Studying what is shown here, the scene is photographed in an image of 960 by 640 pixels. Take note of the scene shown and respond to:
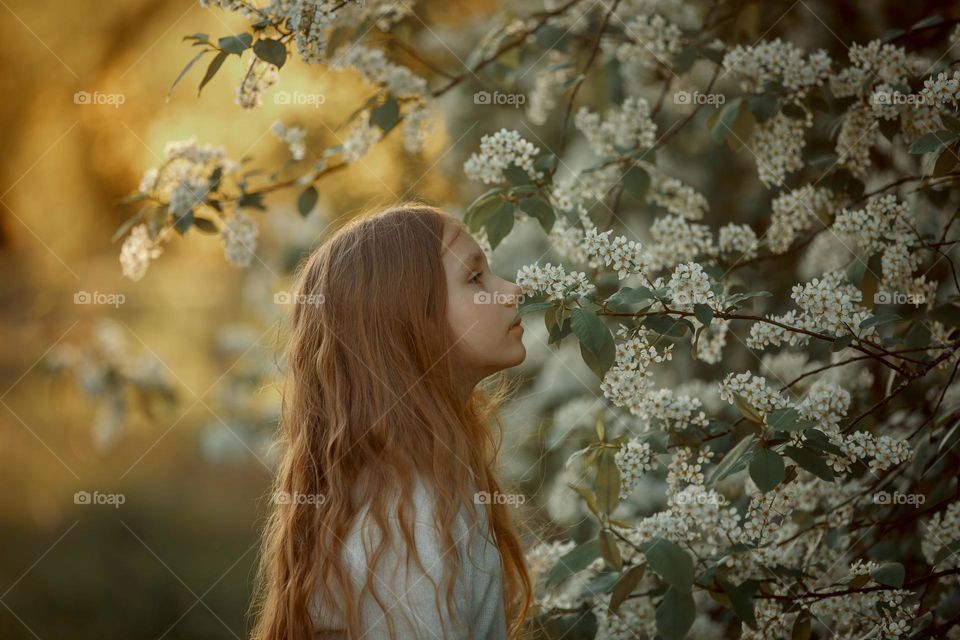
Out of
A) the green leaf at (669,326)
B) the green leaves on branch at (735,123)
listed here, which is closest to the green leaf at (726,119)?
the green leaves on branch at (735,123)

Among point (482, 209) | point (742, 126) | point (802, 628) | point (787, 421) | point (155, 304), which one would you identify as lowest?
point (802, 628)

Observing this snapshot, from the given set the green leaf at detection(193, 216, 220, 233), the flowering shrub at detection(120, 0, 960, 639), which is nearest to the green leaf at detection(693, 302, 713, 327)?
the flowering shrub at detection(120, 0, 960, 639)

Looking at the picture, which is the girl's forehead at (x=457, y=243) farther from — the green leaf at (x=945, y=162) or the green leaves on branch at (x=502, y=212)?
the green leaf at (x=945, y=162)

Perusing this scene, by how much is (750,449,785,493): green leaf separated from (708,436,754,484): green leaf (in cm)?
3

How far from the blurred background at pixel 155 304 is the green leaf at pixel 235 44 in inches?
18.4

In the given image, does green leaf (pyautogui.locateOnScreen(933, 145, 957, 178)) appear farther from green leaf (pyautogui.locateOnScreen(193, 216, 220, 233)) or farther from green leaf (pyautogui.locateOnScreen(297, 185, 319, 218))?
green leaf (pyautogui.locateOnScreen(193, 216, 220, 233))

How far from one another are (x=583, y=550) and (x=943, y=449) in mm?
566

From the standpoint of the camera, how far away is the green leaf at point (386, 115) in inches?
65.3

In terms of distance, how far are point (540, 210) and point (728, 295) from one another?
0.33 metres

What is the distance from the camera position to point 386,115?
167 cm

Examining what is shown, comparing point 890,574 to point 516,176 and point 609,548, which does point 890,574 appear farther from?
point 516,176

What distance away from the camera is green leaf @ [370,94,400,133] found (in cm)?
166

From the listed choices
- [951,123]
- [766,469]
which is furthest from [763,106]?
[766,469]

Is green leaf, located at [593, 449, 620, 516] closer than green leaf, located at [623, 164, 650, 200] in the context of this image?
Yes
